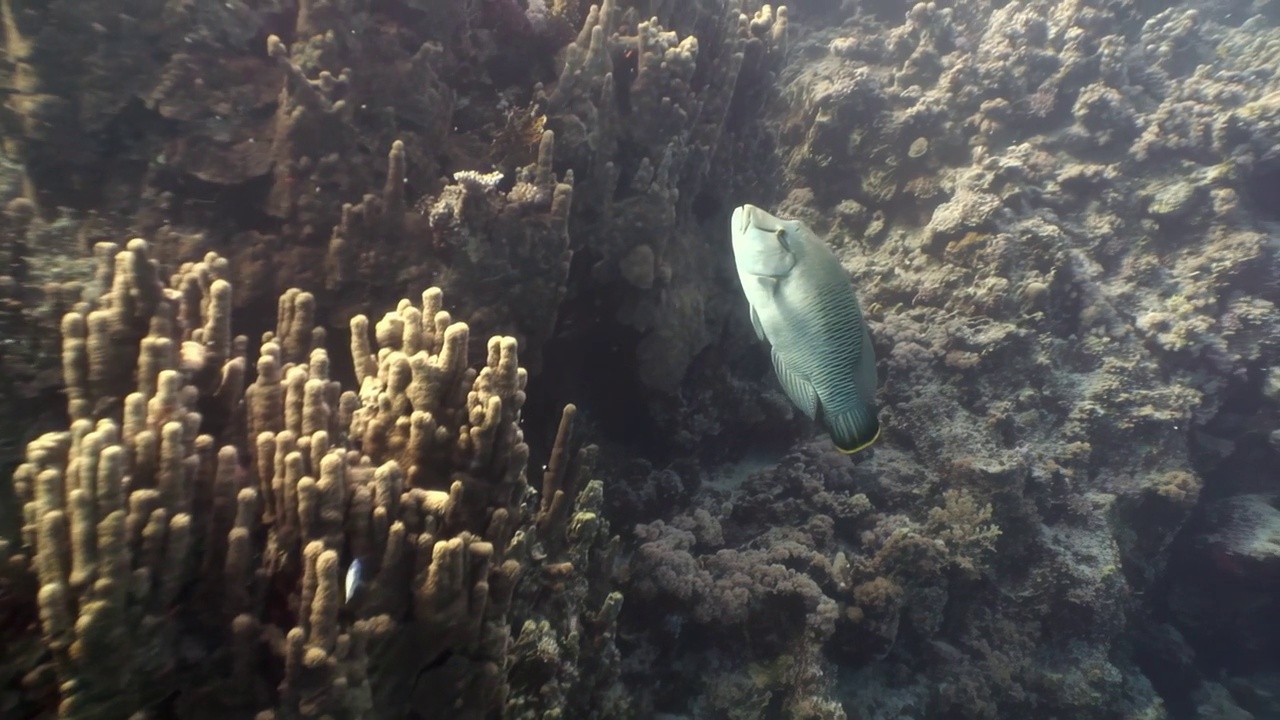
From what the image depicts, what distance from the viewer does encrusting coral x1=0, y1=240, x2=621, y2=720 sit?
1495 mm

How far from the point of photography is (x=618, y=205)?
4.02 metres

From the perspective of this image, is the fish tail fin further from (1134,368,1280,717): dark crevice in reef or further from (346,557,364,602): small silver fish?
(1134,368,1280,717): dark crevice in reef

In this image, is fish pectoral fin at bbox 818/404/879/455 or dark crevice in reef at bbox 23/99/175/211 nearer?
fish pectoral fin at bbox 818/404/879/455

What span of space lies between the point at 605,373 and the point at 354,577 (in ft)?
9.40

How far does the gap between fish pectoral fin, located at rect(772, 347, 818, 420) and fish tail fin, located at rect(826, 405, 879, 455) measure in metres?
0.08

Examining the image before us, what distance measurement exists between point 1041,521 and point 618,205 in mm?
4402

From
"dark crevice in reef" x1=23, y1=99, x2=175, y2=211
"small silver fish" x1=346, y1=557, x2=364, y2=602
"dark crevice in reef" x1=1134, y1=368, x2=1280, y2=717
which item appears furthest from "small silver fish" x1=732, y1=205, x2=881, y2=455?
"dark crevice in reef" x1=1134, y1=368, x2=1280, y2=717

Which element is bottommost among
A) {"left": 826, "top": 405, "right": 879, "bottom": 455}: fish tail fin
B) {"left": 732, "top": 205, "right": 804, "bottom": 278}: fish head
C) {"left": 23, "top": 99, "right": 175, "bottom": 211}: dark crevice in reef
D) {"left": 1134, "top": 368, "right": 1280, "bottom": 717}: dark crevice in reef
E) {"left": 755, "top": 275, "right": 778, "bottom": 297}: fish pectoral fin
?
{"left": 1134, "top": 368, "right": 1280, "bottom": 717}: dark crevice in reef

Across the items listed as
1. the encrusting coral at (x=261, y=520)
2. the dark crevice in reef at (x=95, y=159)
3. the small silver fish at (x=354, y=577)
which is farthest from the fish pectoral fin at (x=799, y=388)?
the dark crevice in reef at (x=95, y=159)

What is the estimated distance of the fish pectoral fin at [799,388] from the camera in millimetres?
2309

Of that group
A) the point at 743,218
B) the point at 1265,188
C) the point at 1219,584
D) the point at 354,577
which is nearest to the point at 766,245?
the point at 743,218

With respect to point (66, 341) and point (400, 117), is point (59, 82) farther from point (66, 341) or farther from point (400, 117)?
point (66, 341)

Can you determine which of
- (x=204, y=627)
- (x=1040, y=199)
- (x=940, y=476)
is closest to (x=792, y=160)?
(x=1040, y=199)

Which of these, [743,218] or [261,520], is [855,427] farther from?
[261,520]
